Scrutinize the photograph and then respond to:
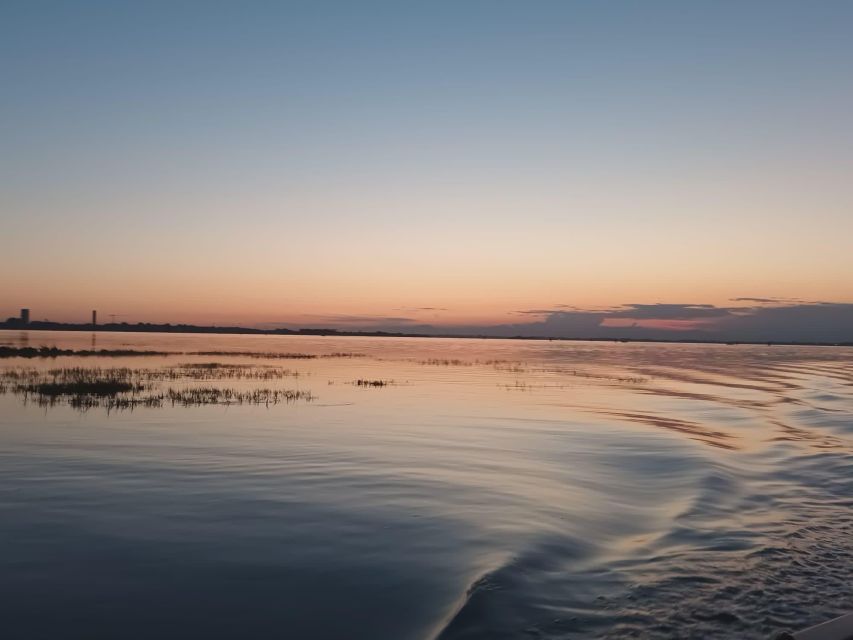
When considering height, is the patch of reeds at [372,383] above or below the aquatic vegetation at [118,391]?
below

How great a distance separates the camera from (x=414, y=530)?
12664mm

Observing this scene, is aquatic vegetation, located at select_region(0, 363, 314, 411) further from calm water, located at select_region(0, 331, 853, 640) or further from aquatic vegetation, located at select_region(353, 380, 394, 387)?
aquatic vegetation, located at select_region(353, 380, 394, 387)

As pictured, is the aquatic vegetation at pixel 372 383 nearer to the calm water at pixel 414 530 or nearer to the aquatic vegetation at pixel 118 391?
the aquatic vegetation at pixel 118 391

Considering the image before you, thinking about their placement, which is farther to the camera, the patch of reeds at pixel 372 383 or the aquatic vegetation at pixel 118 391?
the patch of reeds at pixel 372 383

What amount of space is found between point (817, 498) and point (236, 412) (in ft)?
78.5

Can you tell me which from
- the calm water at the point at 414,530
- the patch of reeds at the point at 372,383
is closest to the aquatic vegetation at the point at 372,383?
the patch of reeds at the point at 372,383

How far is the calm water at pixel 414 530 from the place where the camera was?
340 inches

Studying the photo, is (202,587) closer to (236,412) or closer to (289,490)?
(289,490)

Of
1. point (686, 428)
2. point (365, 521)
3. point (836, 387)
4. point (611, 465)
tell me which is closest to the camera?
point (365, 521)

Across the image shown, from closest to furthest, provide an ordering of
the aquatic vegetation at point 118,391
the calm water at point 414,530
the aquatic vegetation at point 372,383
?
the calm water at point 414,530, the aquatic vegetation at point 118,391, the aquatic vegetation at point 372,383

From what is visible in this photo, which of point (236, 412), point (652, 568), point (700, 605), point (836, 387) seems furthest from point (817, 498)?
point (836, 387)

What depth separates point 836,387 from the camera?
52750 millimetres

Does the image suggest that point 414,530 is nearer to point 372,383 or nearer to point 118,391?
point 118,391

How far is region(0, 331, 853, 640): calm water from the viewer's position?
862cm
